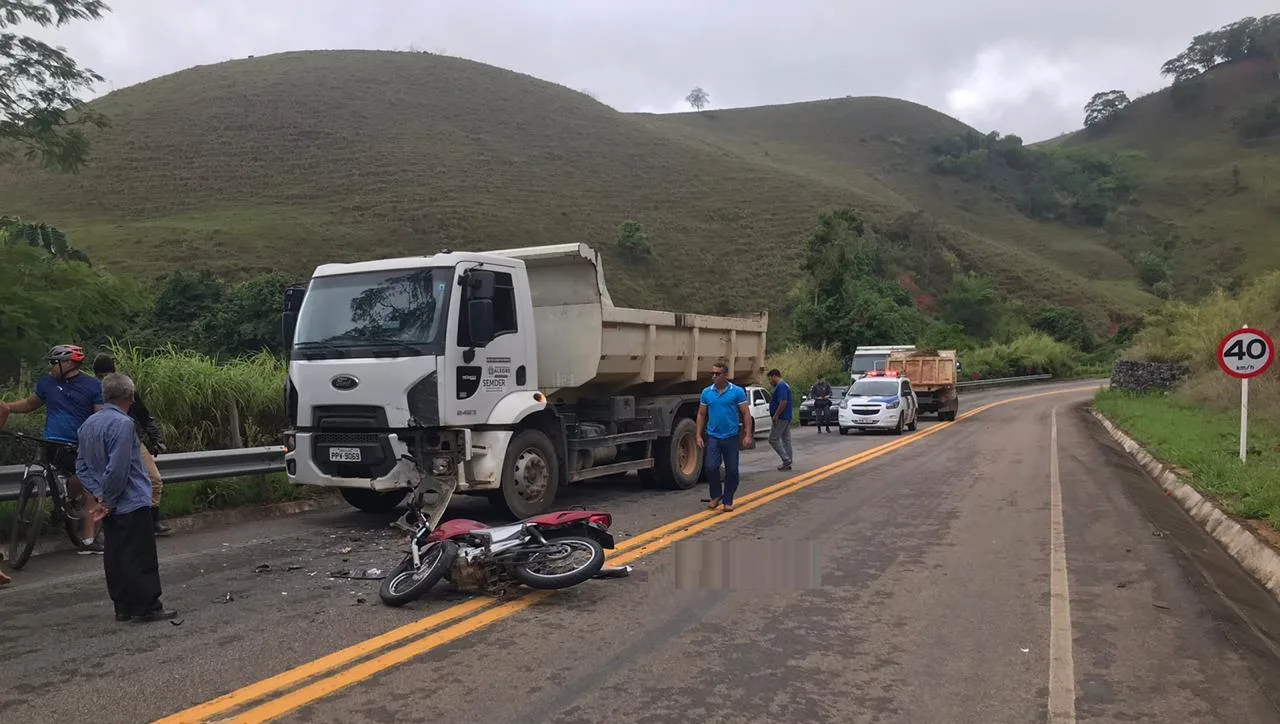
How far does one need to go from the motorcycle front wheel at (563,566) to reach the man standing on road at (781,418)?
818 centimetres

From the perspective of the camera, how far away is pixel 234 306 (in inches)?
1337

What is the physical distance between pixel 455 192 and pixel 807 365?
4010 cm

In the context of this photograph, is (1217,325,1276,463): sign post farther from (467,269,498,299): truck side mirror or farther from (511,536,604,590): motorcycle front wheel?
(511,536,604,590): motorcycle front wheel

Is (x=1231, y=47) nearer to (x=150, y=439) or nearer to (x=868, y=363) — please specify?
→ (x=868, y=363)

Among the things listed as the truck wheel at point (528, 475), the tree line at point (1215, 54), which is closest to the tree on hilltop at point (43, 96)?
the truck wheel at point (528, 475)

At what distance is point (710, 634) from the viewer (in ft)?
17.3

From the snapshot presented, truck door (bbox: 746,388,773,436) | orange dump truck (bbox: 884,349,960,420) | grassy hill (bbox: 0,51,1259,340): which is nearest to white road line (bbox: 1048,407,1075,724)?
truck door (bbox: 746,388,773,436)

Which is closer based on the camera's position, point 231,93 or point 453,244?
point 453,244

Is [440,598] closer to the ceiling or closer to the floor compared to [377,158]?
closer to the floor

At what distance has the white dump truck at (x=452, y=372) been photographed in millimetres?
8062

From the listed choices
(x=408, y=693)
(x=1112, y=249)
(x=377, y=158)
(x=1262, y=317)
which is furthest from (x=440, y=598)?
(x=1112, y=249)

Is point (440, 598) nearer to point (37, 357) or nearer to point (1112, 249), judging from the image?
point (37, 357)

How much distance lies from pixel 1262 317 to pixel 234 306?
1370 inches

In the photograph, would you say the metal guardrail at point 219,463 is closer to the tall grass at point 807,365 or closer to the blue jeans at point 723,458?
the blue jeans at point 723,458
